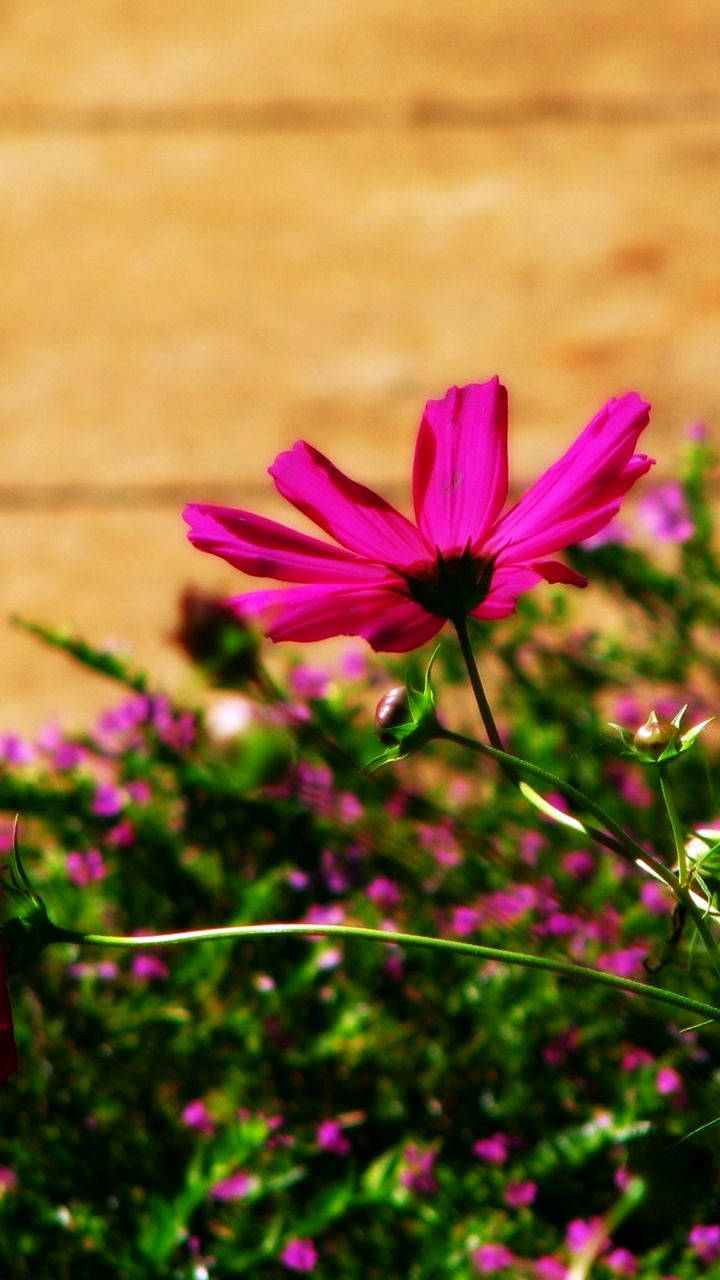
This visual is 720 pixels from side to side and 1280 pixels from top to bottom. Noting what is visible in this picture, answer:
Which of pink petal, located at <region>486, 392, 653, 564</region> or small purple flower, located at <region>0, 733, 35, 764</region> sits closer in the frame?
pink petal, located at <region>486, 392, 653, 564</region>

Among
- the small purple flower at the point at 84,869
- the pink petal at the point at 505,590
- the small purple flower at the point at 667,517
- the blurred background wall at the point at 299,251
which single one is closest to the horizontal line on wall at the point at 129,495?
the blurred background wall at the point at 299,251

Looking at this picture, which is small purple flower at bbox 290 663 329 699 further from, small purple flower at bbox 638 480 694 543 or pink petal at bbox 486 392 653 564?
pink petal at bbox 486 392 653 564

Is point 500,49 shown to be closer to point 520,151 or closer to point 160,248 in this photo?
point 520,151

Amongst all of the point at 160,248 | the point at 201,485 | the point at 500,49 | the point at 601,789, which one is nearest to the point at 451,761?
the point at 601,789

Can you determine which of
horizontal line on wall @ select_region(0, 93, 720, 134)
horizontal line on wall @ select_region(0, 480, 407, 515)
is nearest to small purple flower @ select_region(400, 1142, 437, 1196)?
horizontal line on wall @ select_region(0, 480, 407, 515)

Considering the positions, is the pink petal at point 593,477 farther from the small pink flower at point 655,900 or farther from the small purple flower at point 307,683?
the small purple flower at point 307,683

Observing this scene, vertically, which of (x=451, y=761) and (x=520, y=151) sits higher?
(x=520, y=151)

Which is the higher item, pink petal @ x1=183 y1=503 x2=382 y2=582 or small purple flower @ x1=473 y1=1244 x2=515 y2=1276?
pink petal @ x1=183 y1=503 x2=382 y2=582

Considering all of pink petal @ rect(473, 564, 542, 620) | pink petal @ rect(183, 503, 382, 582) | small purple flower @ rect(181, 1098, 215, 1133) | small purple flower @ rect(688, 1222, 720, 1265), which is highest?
small purple flower @ rect(181, 1098, 215, 1133)
